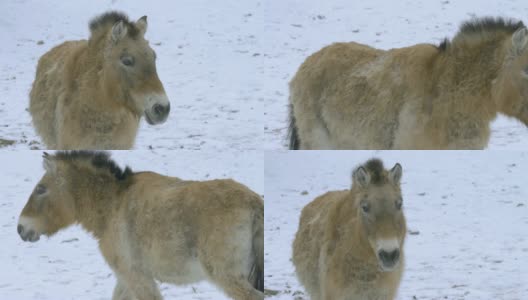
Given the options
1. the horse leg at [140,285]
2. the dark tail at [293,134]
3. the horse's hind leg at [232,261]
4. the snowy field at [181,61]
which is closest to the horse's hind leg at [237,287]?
the horse's hind leg at [232,261]

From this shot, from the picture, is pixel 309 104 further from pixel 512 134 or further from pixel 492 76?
pixel 512 134

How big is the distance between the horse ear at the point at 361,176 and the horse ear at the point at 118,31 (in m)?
2.85

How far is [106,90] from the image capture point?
934 centimetres

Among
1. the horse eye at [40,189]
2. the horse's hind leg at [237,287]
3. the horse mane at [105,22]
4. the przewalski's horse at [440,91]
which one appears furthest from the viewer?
the horse mane at [105,22]

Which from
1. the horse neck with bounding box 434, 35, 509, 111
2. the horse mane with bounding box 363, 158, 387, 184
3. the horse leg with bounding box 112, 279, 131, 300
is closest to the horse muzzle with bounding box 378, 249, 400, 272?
the horse mane with bounding box 363, 158, 387, 184

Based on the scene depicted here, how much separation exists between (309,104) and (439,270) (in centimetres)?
290

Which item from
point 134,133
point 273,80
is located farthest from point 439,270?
point 273,80

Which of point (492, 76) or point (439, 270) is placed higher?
point (492, 76)

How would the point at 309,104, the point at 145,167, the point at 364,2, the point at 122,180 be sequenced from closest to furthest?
1. the point at 122,180
2. the point at 309,104
3. the point at 145,167
4. the point at 364,2

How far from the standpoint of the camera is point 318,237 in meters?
8.51

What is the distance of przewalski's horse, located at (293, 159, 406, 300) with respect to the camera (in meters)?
7.55

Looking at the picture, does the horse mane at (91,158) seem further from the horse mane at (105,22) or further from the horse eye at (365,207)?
the horse eye at (365,207)

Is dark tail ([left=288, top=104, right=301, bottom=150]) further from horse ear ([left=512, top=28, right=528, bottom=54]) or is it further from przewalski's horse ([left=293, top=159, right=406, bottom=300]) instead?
horse ear ([left=512, top=28, right=528, bottom=54])

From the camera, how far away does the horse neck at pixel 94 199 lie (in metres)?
9.28
